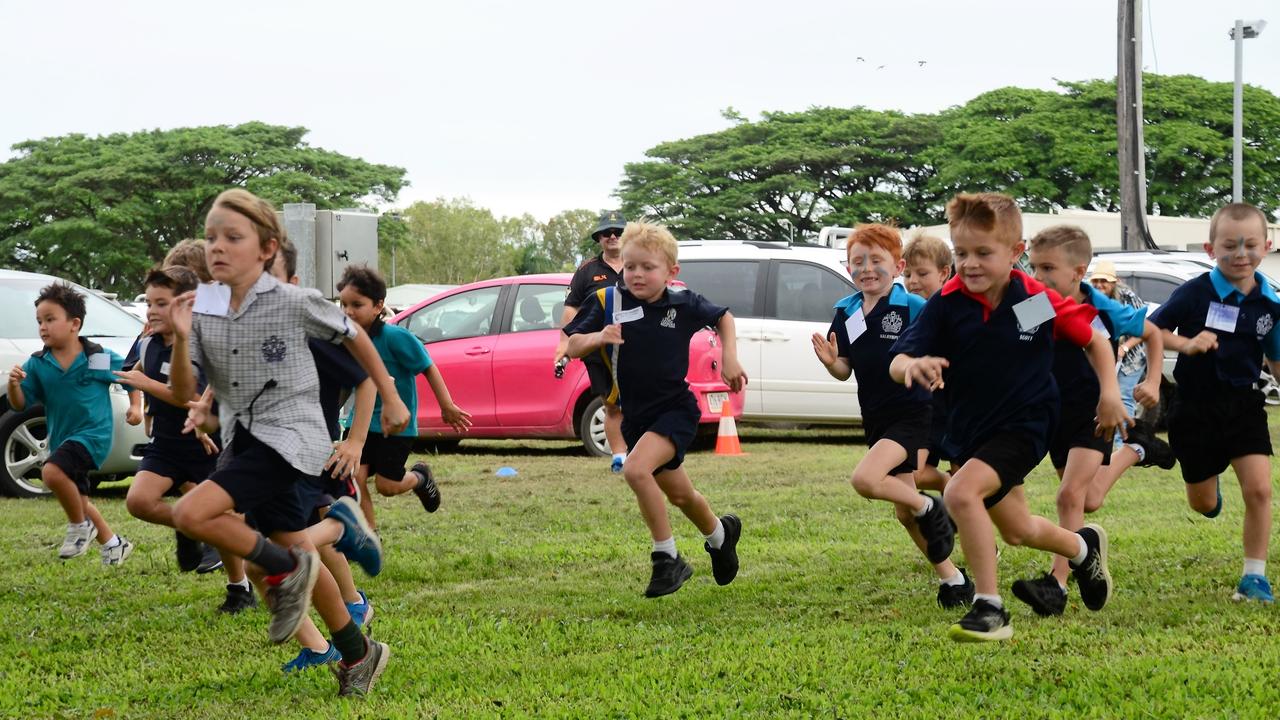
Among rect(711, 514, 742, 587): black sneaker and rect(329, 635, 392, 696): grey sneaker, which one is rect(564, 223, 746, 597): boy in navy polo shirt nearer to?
rect(711, 514, 742, 587): black sneaker

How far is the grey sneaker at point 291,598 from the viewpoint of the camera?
4.66 metres

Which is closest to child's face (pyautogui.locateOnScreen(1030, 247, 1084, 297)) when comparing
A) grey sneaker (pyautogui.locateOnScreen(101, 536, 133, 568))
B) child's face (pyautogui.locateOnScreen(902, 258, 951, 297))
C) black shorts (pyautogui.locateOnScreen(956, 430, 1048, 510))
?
child's face (pyautogui.locateOnScreen(902, 258, 951, 297))

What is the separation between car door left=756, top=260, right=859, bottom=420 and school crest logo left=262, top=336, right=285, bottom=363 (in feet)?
32.2

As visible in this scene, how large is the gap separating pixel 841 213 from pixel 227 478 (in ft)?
159

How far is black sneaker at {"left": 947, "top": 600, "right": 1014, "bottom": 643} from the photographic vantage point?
5.02 meters

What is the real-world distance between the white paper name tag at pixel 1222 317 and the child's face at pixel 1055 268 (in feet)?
2.17

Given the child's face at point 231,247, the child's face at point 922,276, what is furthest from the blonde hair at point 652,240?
the child's face at point 231,247

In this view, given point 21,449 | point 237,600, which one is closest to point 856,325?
point 237,600

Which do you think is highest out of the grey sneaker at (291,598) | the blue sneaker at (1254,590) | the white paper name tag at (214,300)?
the white paper name tag at (214,300)

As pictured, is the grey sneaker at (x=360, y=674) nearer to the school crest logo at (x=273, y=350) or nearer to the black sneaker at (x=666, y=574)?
the school crest logo at (x=273, y=350)

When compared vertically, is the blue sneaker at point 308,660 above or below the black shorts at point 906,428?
below

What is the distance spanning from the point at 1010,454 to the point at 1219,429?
1.70m

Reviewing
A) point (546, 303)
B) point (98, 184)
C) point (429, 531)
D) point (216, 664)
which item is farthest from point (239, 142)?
point (216, 664)

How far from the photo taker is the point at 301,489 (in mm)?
5203
